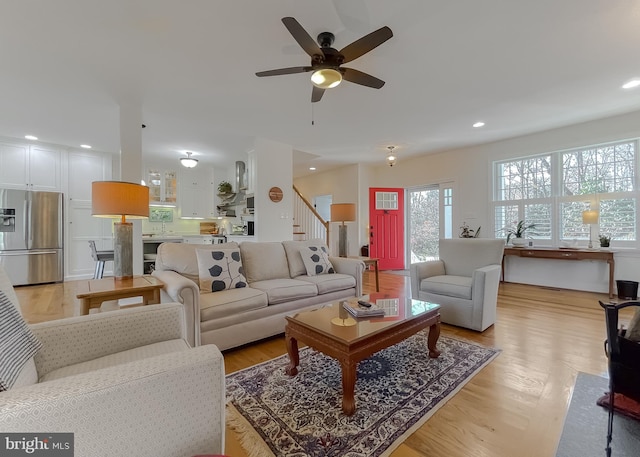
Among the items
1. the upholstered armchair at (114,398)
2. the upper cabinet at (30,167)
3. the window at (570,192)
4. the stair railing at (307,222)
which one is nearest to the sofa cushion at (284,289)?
the upholstered armchair at (114,398)

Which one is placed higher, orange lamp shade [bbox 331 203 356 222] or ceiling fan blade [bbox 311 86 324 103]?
ceiling fan blade [bbox 311 86 324 103]

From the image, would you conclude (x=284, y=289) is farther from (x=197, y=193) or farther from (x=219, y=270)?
(x=197, y=193)

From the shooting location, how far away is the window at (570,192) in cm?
425

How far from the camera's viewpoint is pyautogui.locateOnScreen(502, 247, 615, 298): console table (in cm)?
405

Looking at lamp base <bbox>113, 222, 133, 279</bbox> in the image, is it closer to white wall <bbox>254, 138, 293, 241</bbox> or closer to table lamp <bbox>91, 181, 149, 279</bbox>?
table lamp <bbox>91, 181, 149, 279</bbox>

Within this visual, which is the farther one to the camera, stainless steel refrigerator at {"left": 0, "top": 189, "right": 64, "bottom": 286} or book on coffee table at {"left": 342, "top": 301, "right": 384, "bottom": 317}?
stainless steel refrigerator at {"left": 0, "top": 189, "right": 64, "bottom": 286}

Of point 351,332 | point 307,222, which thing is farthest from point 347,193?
point 351,332

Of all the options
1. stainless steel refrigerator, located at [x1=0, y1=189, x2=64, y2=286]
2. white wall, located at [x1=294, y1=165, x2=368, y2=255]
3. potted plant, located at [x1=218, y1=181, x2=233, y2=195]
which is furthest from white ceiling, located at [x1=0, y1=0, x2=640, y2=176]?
white wall, located at [x1=294, y1=165, x2=368, y2=255]

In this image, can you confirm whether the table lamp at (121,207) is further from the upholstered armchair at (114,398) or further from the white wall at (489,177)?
the white wall at (489,177)

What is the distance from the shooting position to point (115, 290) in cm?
205

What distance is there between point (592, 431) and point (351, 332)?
52.6 inches

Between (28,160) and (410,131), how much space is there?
685 centimetres

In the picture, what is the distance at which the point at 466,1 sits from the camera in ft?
6.55

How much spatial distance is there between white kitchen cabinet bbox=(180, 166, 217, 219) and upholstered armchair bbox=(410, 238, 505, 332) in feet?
18.5
